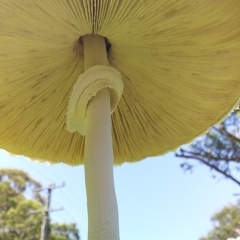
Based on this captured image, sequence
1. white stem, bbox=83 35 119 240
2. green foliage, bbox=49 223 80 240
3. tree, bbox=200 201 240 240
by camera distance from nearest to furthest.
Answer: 1. white stem, bbox=83 35 119 240
2. tree, bbox=200 201 240 240
3. green foliage, bbox=49 223 80 240

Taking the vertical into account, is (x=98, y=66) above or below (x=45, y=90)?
below

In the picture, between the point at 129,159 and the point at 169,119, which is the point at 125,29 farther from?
the point at 129,159

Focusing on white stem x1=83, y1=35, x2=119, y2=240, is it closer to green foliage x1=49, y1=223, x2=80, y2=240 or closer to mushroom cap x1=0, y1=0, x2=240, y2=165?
mushroom cap x1=0, y1=0, x2=240, y2=165

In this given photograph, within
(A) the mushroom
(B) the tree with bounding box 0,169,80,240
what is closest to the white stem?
(A) the mushroom

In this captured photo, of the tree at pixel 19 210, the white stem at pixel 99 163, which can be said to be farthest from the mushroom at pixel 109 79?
the tree at pixel 19 210

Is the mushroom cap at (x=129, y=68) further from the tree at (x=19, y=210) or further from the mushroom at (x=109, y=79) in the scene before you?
the tree at (x=19, y=210)

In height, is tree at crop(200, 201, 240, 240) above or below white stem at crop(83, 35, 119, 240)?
above

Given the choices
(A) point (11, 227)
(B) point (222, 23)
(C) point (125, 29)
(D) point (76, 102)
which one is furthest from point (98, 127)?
(A) point (11, 227)
